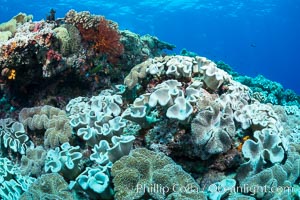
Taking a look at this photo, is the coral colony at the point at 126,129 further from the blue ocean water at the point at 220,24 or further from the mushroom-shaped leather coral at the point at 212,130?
the blue ocean water at the point at 220,24

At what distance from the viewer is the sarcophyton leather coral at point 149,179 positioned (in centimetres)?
266

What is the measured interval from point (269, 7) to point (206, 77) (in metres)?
53.8

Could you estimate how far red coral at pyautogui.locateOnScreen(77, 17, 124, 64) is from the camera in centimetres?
626

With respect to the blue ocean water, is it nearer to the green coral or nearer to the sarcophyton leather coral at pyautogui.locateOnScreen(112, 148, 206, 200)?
the sarcophyton leather coral at pyautogui.locateOnScreen(112, 148, 206, 200)

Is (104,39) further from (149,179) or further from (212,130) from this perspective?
(149,179)

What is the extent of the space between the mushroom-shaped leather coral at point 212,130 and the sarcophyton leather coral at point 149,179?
2.22 ft

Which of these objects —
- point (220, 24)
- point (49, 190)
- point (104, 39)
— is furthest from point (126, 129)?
point (220, 24)

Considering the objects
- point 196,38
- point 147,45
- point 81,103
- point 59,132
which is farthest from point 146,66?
point 196,38

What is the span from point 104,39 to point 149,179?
14.2 ft

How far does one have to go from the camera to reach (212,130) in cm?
348

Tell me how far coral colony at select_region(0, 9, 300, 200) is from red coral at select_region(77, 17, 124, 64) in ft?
0.08

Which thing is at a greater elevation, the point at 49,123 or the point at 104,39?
the point at 104,39

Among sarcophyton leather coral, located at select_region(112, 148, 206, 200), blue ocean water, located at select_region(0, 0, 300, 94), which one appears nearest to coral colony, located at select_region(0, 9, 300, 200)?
sarcophyton leather coral, located at select_region(112, 148, 206, 200)

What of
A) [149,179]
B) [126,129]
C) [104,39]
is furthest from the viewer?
[104,39]
